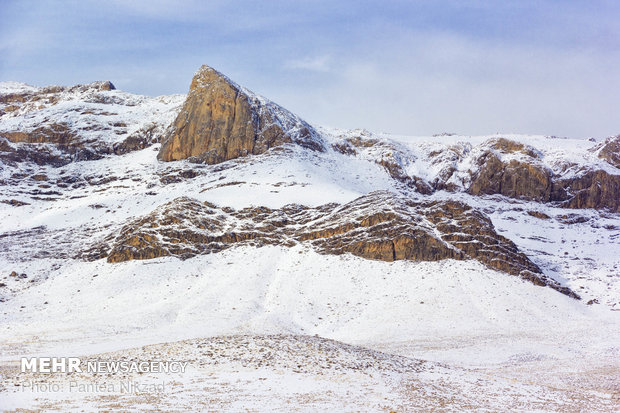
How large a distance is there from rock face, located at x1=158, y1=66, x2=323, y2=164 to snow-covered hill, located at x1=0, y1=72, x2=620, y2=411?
0.81 metres

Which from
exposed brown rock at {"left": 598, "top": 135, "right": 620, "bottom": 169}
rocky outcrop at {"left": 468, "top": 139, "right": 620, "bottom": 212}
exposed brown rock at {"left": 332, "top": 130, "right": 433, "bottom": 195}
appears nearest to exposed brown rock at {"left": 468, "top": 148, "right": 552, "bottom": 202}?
rocky outcrop at {"left": 468, "top": 139, "right": 620, "bottom": 212}

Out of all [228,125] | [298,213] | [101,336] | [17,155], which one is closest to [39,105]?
[17,155]

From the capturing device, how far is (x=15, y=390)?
17406 millimetres

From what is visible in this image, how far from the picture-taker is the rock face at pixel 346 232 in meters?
52.2

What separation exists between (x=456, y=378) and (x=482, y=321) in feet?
60.0

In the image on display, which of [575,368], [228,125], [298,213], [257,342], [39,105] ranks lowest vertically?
[575,368]

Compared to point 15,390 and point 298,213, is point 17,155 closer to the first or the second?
point 298,213

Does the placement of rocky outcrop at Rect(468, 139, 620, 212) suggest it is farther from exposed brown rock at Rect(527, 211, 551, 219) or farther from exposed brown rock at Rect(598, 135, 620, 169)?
exposed brown rock at Rect(527, 211, 551, 219)

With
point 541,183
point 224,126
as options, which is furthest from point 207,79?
point 541,183

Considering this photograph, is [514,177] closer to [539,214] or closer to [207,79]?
[539,214]

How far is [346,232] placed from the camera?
57938 millimetres

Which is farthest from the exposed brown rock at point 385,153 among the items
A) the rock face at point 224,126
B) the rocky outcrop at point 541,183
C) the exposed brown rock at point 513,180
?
the rocky outcrop at point 541,183

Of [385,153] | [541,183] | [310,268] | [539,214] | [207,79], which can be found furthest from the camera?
[385,153]

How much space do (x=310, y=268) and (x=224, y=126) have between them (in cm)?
6068
